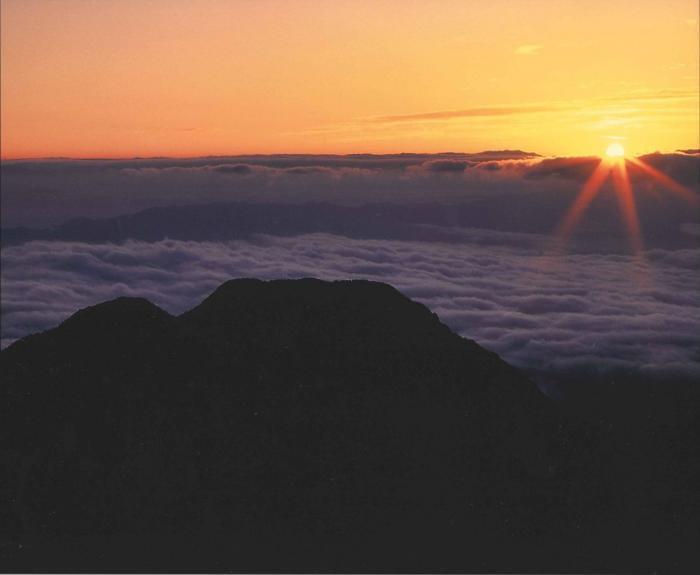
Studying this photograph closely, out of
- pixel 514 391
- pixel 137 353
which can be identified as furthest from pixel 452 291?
pixel 137 353

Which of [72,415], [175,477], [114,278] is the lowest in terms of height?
[114,278]

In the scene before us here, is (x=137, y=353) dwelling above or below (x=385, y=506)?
above

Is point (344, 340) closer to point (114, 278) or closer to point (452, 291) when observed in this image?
point (452, 291)

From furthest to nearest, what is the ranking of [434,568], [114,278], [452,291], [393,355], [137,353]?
[114,278]
[452,291]
[393,355]
[137,353]
[434,568]

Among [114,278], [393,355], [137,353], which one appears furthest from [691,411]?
[114,278]

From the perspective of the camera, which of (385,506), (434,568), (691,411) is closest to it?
(434,568)

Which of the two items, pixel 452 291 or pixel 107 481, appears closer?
pixel 107 481
